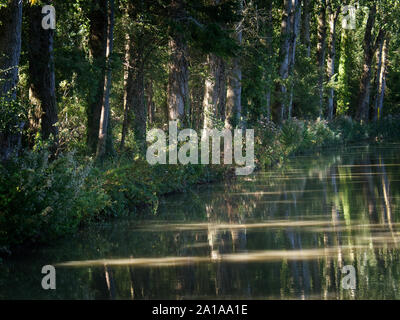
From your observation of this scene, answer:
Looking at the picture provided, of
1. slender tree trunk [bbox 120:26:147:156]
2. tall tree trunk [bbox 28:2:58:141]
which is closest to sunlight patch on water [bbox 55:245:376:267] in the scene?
tall tree trunk [bbox 28:2:58:141]

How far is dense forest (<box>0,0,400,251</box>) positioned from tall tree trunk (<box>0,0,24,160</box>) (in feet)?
0.08

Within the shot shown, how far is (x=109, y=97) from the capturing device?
24422 millimetres

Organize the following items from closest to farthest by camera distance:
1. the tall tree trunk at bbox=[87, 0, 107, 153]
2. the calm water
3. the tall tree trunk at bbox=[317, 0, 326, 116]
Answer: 1. the calm water
2. the tall tree trunk at bbox=[87, 0, 107, 153]
3. the tall tree trunk at bbox=[317, 0, 326, 116]

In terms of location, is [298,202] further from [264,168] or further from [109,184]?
[264,168]

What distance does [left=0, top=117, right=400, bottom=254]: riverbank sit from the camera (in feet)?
37.7

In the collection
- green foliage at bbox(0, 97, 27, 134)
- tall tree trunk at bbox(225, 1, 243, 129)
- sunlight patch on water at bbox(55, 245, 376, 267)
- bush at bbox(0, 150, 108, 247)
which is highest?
tall tree trunk at bbox(225, 1, 243, 129)

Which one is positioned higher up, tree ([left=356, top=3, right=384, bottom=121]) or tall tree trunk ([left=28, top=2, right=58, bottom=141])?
tree ([left=356, top=3, right=384, bottom=121])

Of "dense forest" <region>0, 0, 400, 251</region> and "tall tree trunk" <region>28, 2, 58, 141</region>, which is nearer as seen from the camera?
"dense forest" <region>0, 0, 400, 251</region>

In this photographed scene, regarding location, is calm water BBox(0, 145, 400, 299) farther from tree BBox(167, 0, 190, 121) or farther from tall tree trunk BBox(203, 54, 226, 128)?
tall tree trunk BBox(203, 54, 226, 128)

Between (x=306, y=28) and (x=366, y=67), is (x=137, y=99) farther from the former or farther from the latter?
(x=366, y=67)

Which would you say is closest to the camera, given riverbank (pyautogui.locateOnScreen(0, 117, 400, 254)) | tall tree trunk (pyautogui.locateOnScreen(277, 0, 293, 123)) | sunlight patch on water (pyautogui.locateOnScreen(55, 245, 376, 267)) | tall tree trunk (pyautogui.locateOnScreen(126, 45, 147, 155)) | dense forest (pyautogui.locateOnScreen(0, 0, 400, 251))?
sunlight patch on water (pyautogui.locateOnScreen(55, 245, 376, 267))

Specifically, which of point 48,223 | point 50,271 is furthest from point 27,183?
point 50,271

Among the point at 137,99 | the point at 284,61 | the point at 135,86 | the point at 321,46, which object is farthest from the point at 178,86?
the point at 321,46

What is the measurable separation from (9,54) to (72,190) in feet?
11.8
